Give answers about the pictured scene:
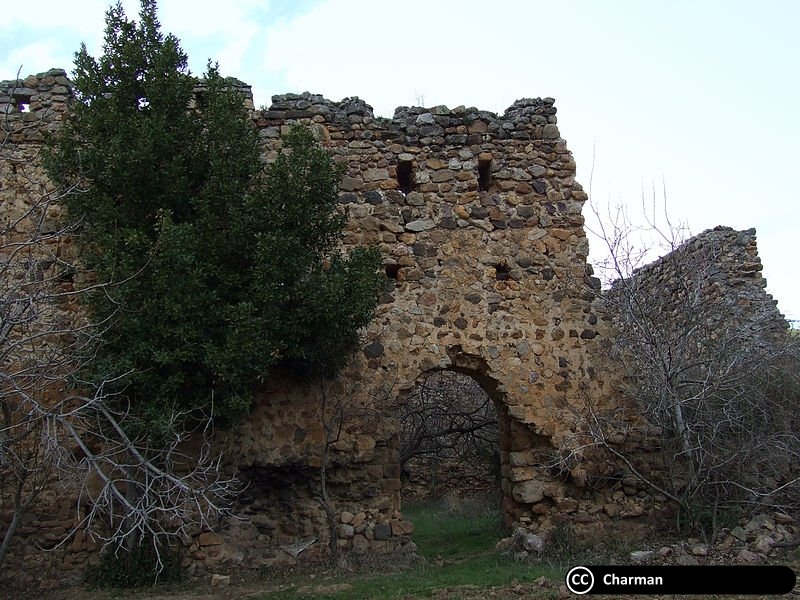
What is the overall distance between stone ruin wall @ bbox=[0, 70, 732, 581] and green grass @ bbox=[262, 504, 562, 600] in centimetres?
62

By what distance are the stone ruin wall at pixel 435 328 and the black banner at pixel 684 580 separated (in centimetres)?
189

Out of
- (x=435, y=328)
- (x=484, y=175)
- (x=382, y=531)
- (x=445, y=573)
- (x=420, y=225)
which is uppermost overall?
(x=484, y=175)

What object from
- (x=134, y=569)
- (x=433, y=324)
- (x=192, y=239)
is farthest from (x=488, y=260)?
(x=134, y=569)

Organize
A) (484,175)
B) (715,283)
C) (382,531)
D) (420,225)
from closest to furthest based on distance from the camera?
1. (382,531)
2. (420,225)
3. (484,175)
4. (715,283)

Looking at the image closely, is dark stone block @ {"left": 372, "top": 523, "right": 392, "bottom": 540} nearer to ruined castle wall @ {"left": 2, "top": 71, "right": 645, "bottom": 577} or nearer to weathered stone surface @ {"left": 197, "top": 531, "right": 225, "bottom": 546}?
ruined castle wall @ {"left": 2, "top": 71, "right": 645, "bottom": 577}

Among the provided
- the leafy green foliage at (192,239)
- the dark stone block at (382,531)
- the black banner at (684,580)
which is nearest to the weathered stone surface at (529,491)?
the dark stone block at (382,531)

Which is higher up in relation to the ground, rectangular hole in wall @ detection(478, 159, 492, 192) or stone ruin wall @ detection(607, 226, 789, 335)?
rectangular hole in wall @ detection(478, 159, 492, 192)

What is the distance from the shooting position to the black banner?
521cm

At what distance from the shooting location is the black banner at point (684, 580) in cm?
521

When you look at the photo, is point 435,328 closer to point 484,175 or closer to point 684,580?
point 484,175

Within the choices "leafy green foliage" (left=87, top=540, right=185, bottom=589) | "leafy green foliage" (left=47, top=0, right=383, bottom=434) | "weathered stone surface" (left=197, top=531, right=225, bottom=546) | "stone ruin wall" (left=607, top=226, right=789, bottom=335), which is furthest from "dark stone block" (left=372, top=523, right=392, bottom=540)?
"stone ruin wall" (left=607, top=226, right=789, bottom=335)

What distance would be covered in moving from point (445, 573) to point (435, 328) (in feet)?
8.49

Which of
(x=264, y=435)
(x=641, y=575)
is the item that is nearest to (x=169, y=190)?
(x=264, y=435)

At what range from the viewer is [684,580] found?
5.43 metres
